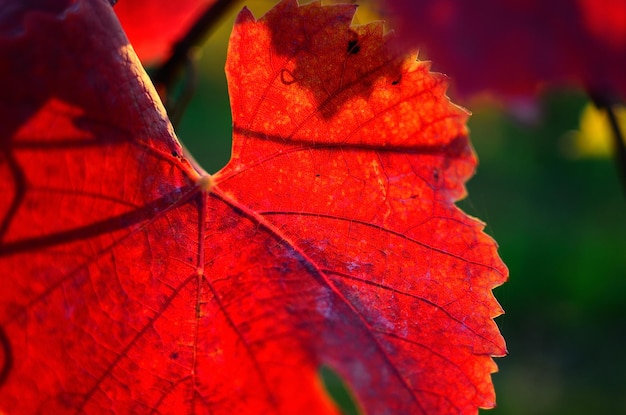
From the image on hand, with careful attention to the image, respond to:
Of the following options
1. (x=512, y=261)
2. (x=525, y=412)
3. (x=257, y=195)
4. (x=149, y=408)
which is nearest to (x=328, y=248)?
(x=257, y=195)

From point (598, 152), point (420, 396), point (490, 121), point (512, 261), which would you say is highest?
point (490, 121)

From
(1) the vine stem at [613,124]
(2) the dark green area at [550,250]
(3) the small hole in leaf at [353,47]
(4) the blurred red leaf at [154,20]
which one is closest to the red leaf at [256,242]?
(3) the small hole in leaf at [353,47]

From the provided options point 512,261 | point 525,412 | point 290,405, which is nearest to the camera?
point 290,405

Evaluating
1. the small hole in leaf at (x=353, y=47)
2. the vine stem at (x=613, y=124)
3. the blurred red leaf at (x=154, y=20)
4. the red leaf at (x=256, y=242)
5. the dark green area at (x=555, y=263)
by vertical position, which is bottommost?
the red leaf at (x=256, y=242)

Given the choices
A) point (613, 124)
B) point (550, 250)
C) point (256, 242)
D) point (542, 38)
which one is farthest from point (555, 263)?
point (256, 242)

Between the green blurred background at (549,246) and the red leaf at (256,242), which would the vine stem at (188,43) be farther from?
the green blurred background at (549,246)

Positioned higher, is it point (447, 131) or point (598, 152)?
point (598, 152)

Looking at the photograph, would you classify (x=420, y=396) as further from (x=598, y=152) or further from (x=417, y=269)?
(x=598, y=152)
